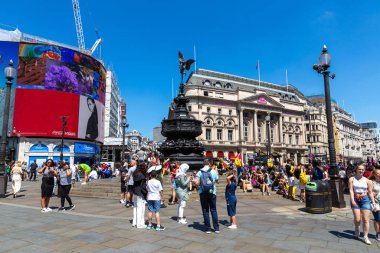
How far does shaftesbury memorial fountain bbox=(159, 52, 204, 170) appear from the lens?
1630 cm

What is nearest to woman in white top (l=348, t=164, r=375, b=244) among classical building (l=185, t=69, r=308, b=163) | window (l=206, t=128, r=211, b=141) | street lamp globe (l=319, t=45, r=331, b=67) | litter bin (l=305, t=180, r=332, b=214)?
litter bin (l=305, t=180, r=332, b=214)

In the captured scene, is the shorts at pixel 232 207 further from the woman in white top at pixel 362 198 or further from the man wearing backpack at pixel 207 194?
the woman in white top at pixel 362 198

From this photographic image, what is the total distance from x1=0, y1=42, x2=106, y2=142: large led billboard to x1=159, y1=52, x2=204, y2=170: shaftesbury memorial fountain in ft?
124

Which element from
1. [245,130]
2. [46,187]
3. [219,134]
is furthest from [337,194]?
[245,130]

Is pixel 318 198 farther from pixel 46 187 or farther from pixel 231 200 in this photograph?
pixel 46 187

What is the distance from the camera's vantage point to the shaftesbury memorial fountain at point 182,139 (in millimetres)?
16297

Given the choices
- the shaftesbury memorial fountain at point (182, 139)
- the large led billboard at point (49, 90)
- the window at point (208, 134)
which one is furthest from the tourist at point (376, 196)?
the window at point (208, 134)

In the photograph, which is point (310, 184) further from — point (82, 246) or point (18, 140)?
point (18, 140)

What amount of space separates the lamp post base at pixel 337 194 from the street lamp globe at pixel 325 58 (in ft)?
16.7

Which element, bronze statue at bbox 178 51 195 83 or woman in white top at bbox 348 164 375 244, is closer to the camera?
woman in white top at bbox 348 164 375 244

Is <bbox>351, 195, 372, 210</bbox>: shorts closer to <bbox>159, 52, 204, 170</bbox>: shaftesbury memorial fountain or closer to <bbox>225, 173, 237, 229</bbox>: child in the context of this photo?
<bbox>225, 173, 237, 229</bbox>: child

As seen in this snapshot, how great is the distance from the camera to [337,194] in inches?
404

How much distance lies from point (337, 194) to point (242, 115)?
58.4m

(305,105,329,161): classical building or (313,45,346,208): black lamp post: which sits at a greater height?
(305,105,329,161): classical building
